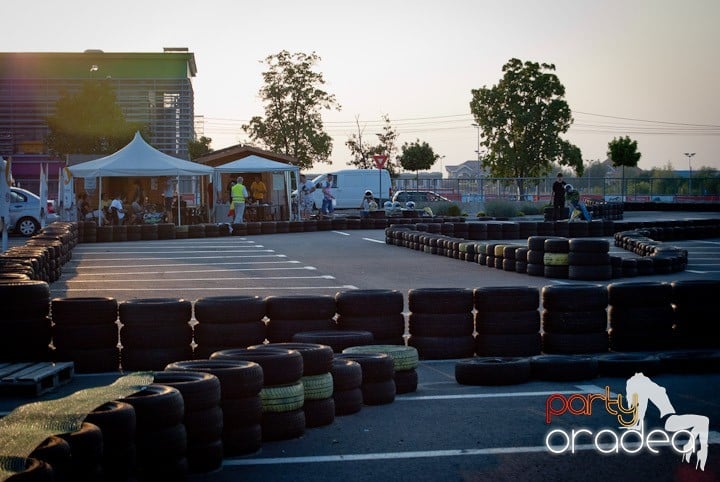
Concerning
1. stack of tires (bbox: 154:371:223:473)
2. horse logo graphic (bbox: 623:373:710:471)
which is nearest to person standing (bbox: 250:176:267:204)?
horse logo graphic (bbox: 623:373:710:471)

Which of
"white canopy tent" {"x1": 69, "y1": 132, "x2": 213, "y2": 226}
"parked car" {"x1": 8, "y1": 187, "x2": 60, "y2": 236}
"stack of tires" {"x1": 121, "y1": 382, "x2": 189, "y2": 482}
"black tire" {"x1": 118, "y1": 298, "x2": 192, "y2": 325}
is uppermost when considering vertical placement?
"white canopy tent" {"x1": 69, "y1": 132, "x2": 213, "y2": 226}

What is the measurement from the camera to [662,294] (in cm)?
1105

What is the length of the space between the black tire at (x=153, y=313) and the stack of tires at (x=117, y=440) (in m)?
4.30

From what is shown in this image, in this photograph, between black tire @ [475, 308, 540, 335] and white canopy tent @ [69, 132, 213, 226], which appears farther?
white canopy tent @ [69, 132, 213, 226]

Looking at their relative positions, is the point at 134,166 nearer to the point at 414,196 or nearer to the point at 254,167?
the point at 254,167

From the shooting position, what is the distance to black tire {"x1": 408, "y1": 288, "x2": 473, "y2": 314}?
1066 cm

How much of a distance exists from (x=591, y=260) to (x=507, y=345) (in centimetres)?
853

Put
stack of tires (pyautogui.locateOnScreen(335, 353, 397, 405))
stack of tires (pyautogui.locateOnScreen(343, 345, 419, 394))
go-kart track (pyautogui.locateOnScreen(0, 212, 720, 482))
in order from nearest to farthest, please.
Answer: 1. go-kart track (pyautogui.locateOnScreen(0, 212, 720, 482))
2. stack of tires (pyautogui.locateOnScreen(335, 353, 397, 405))
3. stack of tires (pyautogui.locateOnScreen(343, 345, 419, 394))

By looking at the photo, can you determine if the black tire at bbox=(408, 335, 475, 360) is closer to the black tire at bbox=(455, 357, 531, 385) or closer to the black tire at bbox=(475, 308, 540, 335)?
the black tire at bbox=(475, 308, 540, 335)

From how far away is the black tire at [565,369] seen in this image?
932cm

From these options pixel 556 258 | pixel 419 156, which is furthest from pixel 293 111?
pixel 556 258

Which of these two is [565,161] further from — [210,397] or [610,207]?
[210,397]

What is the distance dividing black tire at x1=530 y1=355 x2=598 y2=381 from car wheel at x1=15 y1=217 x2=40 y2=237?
28.9 m

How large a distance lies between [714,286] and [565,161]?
63.1m
